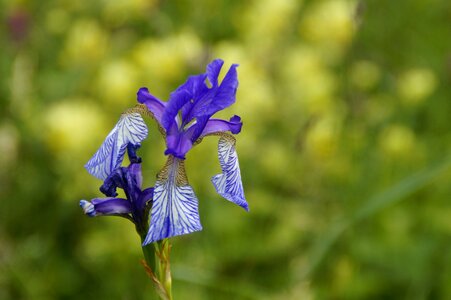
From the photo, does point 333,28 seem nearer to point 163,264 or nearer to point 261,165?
point 261,165

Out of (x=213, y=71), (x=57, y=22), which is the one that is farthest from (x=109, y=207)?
(x=57, y=22)

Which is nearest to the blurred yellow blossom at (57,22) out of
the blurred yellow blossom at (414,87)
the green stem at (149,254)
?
the blurred yellow blossom at (414,87)

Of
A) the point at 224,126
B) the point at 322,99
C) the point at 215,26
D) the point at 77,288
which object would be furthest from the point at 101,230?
the point at 215,26

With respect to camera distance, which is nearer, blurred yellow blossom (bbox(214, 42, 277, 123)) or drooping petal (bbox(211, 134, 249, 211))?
drooping petal (bbox(211, 134, 249, 211))

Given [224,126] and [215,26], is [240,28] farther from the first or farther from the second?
[224,126]

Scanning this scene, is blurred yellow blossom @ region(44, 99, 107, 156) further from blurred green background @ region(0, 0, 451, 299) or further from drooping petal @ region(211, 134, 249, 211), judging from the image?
drooping petal @ region(211, 134, 249, 211)

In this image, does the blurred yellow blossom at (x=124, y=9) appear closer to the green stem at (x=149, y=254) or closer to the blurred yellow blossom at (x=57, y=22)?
the blurred yellow blossom at (x=57, y=22)

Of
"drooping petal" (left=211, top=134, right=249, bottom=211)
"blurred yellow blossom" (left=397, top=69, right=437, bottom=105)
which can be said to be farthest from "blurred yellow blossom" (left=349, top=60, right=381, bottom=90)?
"drooping petal" (left=211, top=134, right=249, bottom=211)
